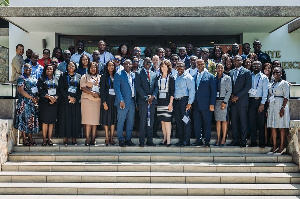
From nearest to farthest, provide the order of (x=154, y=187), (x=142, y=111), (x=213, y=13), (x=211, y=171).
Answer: (x=154, y=187)
(x=211, y=171)
(x=142, y=111)
(x=213, y=13)

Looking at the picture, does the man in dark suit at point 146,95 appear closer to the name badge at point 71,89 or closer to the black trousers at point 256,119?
the name badge at point 71,89

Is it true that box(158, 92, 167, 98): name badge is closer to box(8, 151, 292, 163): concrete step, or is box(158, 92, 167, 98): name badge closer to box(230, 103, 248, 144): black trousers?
box(8, 151, 292, 163): concrete step

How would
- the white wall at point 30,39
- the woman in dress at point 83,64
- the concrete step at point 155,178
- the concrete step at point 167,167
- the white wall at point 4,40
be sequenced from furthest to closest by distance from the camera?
the white wall at point 4,40 → the white wall at point 30,39 → the woman in dress at point 83,64 → the concrete step at point 167,167 → the concrete step at point 155,178

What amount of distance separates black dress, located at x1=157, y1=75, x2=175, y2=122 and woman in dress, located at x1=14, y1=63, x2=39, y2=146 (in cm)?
285

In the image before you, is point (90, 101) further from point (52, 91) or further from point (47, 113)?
point (47, 113)

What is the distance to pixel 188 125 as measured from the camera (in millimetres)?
9000

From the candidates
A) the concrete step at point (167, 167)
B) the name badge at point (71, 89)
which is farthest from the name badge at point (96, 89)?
the concrete step at point (167, 167)

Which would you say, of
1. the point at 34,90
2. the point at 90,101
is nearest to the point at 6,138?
the point at 34,90

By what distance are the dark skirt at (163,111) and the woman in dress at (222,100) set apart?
111 centimetres

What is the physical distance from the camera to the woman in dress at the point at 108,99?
29.4 ft

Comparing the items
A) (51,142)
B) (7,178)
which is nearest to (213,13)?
(51,142)
